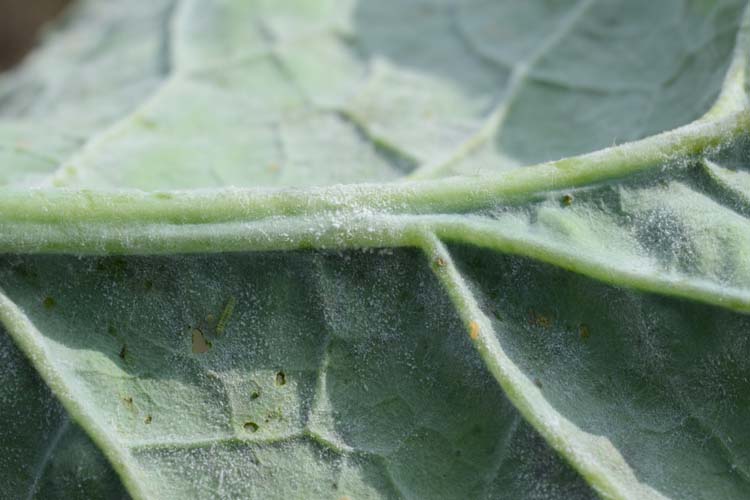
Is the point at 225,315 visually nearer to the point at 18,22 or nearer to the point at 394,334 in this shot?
the point at 394,334

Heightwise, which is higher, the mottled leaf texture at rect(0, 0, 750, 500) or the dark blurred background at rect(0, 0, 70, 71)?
the mottled leaf texture at rect(0, 0, 750, 500)

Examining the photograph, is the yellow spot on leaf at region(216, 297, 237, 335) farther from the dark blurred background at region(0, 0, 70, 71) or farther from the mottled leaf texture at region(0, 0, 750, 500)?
the dark blurred background at region(0, 0, 70, 71)

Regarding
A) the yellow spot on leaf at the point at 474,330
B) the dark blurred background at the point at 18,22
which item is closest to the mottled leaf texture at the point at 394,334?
the yellow spot on leaf at the point at 474,330

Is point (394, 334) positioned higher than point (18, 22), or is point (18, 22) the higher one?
point (394, 334)

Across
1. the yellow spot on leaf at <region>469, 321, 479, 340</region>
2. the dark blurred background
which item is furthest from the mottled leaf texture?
the dark blurred background

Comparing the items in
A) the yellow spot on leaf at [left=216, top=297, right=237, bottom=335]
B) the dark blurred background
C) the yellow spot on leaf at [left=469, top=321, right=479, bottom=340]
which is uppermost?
the yellow spot on leaf at [left=469, top=321, right=479, bottom=340]

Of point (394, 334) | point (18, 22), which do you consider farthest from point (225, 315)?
point (18, 22)

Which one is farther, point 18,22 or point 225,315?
point 18,22

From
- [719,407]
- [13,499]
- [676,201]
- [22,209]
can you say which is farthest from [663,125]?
[13,499]
